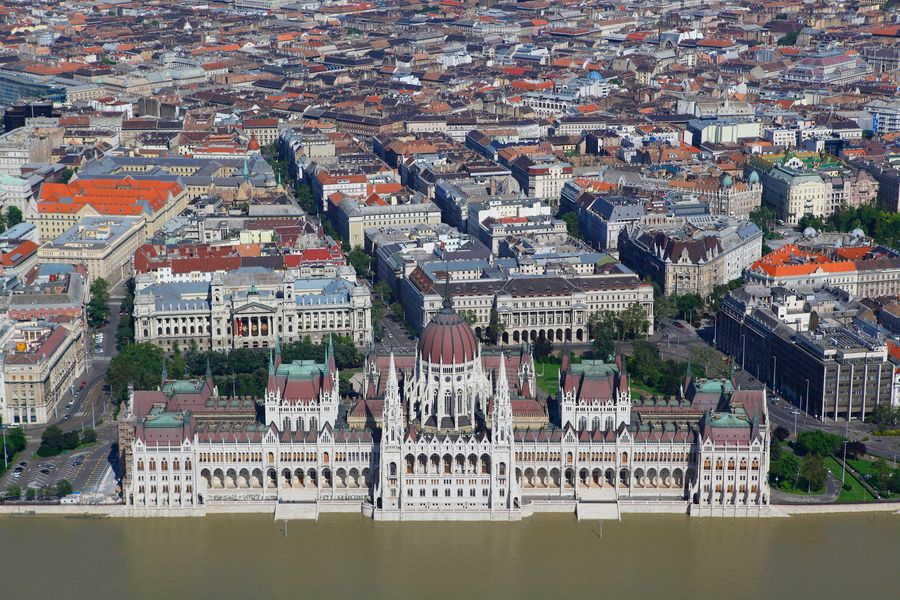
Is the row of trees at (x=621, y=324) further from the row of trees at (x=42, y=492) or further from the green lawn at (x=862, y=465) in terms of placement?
the row of trees at (x=42, y=492)

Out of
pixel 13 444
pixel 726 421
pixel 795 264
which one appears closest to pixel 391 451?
pixel 726 421

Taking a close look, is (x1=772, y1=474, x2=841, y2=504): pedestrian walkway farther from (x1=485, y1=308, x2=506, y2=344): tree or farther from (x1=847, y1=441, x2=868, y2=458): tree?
(x1=485, y1=308, x2=506, y2=344): tree

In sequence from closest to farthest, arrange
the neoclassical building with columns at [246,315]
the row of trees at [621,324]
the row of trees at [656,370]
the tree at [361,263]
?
the row of trees at [656,370], the neoclassical building with columns at [246,315], the row of trees at [621,324], the tree at [361,263]

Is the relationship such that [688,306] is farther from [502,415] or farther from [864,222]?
[502,415]

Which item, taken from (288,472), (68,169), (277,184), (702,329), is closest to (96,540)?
(288,472)

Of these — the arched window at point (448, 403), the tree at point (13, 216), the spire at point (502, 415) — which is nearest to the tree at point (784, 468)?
the spire at point (502, 415)

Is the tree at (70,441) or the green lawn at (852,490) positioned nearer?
the green lawn at (852,490)
